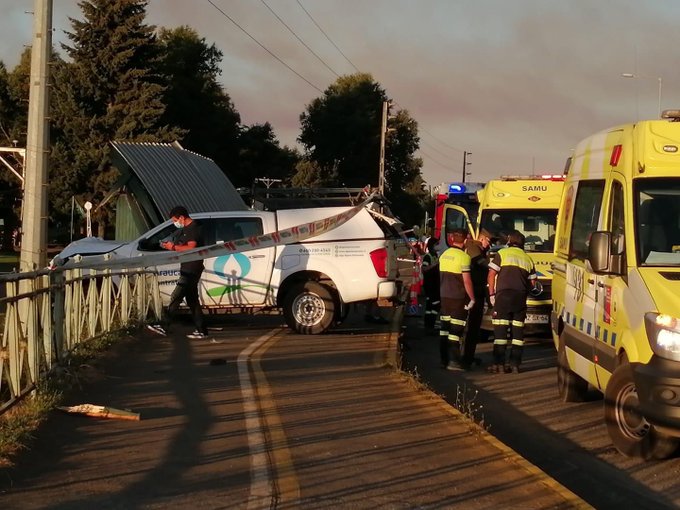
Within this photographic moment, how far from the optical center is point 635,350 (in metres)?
7.14

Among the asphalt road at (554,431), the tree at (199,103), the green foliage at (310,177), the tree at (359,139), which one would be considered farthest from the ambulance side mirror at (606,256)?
the tree at (359,139)

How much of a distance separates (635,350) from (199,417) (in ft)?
12.3

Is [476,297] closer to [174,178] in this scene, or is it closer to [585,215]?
[585,215]

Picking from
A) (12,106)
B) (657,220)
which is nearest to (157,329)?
(657,220)

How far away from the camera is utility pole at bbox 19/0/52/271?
446 inches

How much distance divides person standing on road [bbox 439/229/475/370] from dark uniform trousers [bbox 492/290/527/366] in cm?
40

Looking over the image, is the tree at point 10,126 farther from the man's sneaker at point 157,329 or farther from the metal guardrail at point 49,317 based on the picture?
the metal guardrail at point 49,317


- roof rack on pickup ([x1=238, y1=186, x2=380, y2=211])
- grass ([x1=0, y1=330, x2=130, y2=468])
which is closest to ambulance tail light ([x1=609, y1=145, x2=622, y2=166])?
grass ([x1=0, y1=330, x2=130, y2=468])

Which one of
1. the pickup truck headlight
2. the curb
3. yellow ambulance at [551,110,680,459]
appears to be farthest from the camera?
yellow ambulance at [551,110,680,459]

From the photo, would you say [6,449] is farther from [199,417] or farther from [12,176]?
[12,176]

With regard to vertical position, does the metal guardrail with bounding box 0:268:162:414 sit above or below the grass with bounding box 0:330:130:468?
above

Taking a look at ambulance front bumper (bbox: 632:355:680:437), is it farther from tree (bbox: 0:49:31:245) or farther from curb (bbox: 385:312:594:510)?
tree (bbox: 0:49:31:245)

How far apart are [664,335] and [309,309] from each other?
347 inches

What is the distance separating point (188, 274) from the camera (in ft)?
46.0
